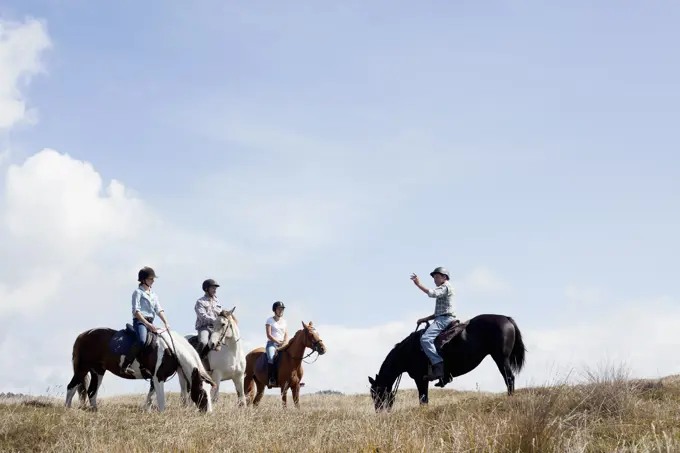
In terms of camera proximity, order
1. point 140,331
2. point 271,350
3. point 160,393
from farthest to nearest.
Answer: point 271,350 → point 140,331 → point 160,393

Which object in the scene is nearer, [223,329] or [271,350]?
[223,329]

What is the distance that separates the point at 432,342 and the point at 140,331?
5785mm

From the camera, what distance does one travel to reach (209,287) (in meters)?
15.4

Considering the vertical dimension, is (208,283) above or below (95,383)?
above

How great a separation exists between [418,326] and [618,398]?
497 cm

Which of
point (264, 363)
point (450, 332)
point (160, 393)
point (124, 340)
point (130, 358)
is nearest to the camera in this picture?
point (160, 393)

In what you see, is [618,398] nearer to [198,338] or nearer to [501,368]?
[501,368]

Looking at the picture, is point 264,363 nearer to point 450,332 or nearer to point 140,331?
Result: point 140,331

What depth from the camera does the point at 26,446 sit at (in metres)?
9.71

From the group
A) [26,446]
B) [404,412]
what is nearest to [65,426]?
[26,446]

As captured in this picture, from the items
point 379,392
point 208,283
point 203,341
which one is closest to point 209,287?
point 208,283

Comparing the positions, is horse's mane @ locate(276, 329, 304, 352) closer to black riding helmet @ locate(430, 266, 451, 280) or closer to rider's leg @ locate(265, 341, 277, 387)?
rider's leg @ locate(265, 341, 277, 387)

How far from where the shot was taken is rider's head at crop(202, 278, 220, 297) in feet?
50.6

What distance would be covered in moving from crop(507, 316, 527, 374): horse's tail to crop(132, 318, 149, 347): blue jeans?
719cm
